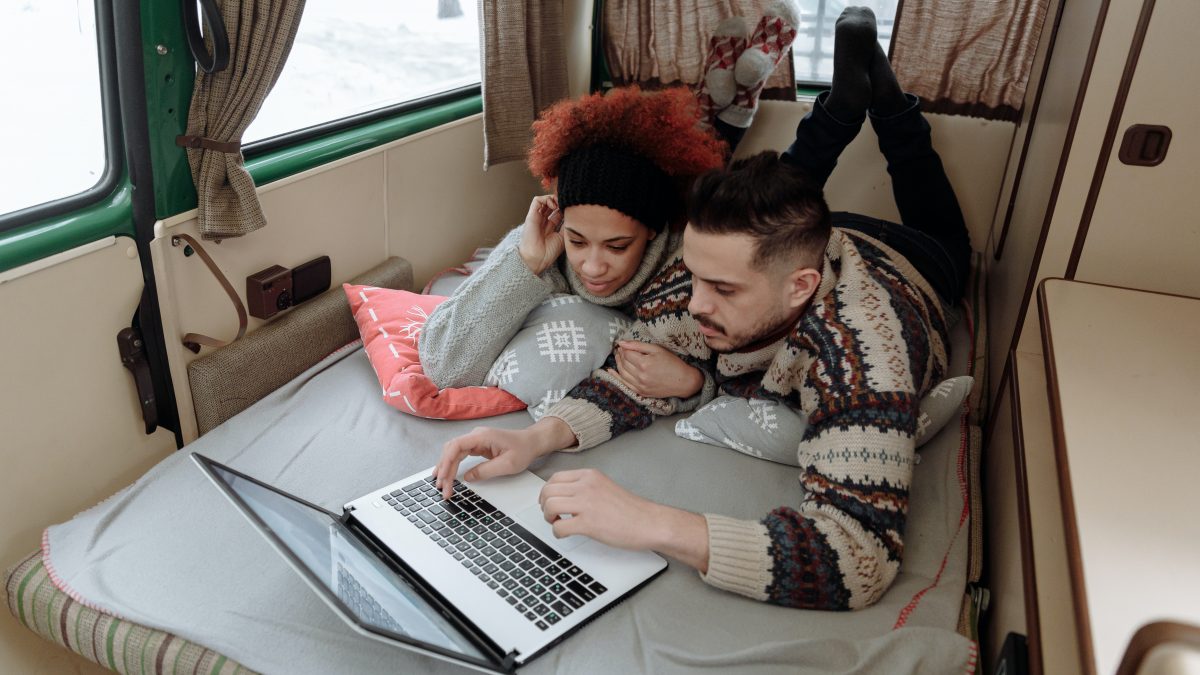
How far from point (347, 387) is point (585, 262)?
23.0 inches

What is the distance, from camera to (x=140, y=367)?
1.58 m

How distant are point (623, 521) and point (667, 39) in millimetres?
2059

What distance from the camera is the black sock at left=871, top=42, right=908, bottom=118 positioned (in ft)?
7.58

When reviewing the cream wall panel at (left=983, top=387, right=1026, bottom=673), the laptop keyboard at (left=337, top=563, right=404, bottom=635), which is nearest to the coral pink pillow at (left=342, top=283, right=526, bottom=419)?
the laptop keyboard at (left=337, top=563, right=404, bottom=635)

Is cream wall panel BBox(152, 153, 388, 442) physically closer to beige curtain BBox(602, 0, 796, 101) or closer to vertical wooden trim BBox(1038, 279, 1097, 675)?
beige curtain BBox(602, 0, 796, 101)

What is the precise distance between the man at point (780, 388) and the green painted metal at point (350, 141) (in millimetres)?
765

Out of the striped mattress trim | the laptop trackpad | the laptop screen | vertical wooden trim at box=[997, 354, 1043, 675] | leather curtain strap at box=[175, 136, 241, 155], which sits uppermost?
leather curtain strap at box=[175, 136, 241, 155]

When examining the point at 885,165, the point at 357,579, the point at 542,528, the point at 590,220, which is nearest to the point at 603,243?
the point at 590,220

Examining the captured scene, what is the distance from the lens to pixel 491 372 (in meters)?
1.84

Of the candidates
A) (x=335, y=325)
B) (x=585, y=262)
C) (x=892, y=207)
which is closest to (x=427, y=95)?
(x=335, y=325)

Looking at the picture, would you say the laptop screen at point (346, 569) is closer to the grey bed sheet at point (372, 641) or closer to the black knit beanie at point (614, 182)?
the grey bed sheet at point (372, 641)

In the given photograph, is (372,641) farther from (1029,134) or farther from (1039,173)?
(1029,134)

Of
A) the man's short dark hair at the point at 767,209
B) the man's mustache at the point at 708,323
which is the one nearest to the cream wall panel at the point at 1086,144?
the man's short dark hair at the point at 767,209

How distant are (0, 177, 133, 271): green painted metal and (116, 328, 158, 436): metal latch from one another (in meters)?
0.18
